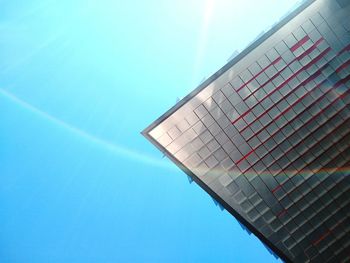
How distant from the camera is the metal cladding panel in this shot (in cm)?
2558

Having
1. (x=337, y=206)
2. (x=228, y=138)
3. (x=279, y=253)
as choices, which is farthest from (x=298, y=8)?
(x=279, y=253)

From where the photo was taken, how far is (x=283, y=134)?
27516mm

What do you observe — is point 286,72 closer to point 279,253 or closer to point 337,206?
point 337,206

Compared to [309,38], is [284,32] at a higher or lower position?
higher

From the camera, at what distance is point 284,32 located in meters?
25.2

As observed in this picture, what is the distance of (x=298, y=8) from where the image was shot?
2469 centimetres

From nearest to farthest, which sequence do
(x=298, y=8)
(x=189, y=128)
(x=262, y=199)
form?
1. (x=298, y=8)
2. (x=189, y=128)
3. (x=262, y=199)

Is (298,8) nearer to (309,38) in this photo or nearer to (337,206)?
(309,38)

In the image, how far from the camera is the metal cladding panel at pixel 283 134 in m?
25.6

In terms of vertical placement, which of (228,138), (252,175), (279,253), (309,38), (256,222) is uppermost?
(309,38)

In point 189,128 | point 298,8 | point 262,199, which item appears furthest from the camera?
point 262,199

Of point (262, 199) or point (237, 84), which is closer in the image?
point (237, 84)

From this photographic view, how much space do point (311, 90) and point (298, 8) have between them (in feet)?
24.4

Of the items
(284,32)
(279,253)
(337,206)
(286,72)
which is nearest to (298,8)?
(284,32)
